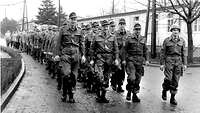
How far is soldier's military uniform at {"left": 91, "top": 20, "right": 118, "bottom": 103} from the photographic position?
8.59 meters

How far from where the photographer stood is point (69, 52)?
8312mm

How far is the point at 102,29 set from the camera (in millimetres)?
8945

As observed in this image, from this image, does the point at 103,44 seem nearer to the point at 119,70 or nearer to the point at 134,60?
the point at 134,60

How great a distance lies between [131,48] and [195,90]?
3217 millimetres

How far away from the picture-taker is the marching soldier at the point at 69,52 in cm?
827

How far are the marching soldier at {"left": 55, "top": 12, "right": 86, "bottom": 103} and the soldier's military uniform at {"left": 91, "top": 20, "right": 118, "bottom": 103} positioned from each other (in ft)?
1.86

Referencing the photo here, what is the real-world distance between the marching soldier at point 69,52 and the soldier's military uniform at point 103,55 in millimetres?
567

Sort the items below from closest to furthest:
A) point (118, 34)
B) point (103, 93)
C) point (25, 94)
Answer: point (103, 93) → point (25, 94) → point (118, 34)

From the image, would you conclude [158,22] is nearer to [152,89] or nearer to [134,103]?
[152,89]

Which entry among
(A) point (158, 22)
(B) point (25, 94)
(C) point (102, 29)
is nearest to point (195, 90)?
(C) point (102, 29)

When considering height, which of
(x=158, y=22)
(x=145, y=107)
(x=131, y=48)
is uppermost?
Result: (x=158, y=22)

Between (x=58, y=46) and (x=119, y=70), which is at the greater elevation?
(x=58, y=46)

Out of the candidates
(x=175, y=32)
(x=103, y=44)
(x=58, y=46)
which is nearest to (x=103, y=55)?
(x=103, y=44)

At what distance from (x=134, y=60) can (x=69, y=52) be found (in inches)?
65.1
